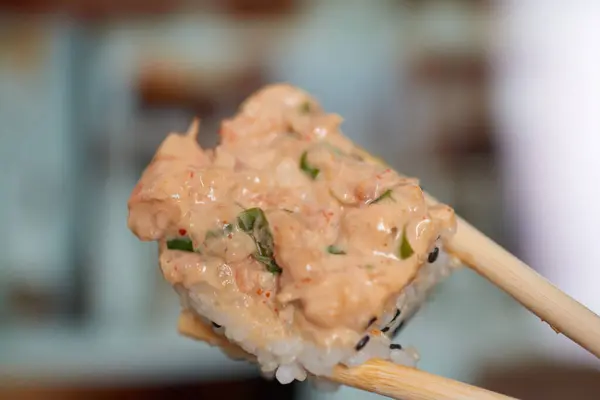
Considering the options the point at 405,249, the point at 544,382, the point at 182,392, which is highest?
the point at 405,249

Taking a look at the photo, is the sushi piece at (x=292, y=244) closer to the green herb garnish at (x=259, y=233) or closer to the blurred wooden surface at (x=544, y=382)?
the green herb garnish at (x=259, y=233)

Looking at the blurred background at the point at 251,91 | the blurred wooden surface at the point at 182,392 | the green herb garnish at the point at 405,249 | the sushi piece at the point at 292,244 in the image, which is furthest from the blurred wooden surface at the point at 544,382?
the green herb garnish at the point at 405,249

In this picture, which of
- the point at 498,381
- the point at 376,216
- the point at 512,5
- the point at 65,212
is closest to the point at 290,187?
the point at 376,216

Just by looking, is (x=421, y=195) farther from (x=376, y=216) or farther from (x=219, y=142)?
(x=219, y=142)

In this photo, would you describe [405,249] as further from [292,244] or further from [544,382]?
[544,382]

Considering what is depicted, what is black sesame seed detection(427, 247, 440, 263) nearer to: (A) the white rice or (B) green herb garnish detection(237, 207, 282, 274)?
(A) the white rice

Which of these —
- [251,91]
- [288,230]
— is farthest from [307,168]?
[251,91]

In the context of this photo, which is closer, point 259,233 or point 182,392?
point 259,233

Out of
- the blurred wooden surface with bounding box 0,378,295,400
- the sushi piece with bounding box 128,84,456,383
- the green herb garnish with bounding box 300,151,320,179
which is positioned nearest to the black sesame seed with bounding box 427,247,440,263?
the sushi piece with bounding box 128,84,456,383
